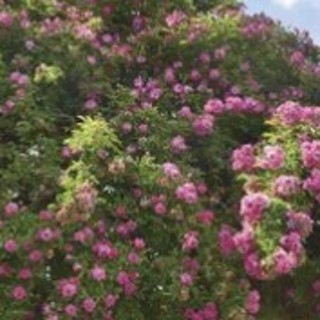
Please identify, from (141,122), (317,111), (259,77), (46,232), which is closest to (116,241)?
(46,232)

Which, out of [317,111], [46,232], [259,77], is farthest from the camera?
[259,77]

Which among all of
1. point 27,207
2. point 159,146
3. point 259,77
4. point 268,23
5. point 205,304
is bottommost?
point 205,304

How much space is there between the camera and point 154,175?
8289 millimetres

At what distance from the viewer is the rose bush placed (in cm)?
786

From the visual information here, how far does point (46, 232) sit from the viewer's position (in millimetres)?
7840

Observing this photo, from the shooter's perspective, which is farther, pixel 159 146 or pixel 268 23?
pixel 268 23

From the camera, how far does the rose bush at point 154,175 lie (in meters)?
7.86

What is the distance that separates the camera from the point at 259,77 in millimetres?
10156

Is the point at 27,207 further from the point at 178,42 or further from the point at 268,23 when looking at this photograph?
the point at 268,23

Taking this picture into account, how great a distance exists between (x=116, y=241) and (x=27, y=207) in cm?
72

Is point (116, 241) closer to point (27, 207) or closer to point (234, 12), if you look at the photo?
point (27, 207)

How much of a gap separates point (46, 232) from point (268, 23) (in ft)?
14.2

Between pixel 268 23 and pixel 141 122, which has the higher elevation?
pixel 268 23

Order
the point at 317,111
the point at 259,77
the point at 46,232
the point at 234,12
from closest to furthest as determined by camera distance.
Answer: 1. the point at 46,232
2. the point at 317,111
3. the point at 259,77
4. the point at 234,12
